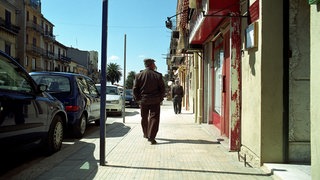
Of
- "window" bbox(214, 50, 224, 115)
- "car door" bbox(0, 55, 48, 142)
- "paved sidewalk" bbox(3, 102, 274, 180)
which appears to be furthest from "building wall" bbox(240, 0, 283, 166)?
"window" bbox(214, 50, 224, 115)

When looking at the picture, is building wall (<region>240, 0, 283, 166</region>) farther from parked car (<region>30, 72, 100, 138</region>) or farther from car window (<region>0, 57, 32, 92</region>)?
parked car (<region>30, 72, 100, 138</region>)

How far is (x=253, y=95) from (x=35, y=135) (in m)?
3.54

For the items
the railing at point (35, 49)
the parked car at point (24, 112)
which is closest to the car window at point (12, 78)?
the parked car at point (24, 112)

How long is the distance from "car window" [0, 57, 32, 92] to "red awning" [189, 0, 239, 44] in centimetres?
348

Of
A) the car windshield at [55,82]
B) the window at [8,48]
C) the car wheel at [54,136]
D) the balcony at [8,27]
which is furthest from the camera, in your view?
the window at [8,48]

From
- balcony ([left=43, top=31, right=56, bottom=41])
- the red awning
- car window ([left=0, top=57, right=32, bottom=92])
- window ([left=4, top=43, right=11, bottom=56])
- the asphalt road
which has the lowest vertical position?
the asphalt road

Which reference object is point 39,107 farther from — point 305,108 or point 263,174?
point 305,108

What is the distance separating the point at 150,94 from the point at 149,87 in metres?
0.16

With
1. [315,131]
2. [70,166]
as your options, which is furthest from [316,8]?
[70,166]

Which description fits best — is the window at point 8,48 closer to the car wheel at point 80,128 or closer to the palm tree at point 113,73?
the car wheel at point 80,128

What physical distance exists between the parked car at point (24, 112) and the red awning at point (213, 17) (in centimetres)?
341

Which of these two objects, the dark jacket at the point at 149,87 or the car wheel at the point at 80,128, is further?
the car wheel at the point at 80,128

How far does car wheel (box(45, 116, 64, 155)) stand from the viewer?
263 inches

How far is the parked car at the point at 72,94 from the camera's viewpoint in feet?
29.1
